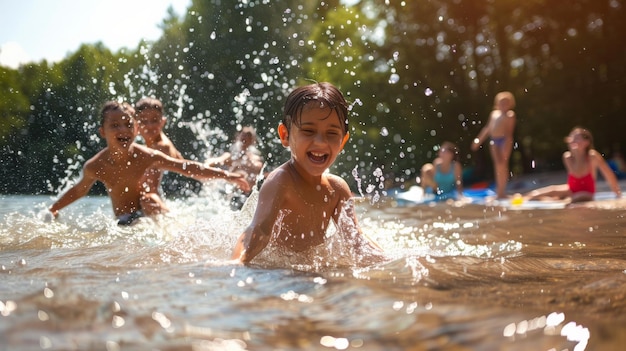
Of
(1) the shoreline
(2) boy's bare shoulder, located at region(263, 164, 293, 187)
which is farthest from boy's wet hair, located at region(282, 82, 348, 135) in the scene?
(1) the shoreline

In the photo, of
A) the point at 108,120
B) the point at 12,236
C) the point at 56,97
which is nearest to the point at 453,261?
the point at 12,236

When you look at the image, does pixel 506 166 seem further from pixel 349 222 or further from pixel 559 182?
pixel 349 222

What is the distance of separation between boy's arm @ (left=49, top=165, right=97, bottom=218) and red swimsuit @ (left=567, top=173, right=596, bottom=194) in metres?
5.70

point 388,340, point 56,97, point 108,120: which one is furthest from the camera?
point 56,97

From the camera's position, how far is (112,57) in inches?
496

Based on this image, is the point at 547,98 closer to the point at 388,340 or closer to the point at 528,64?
the point at 528,64

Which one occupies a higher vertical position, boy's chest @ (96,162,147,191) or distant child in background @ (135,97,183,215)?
distant child in background @ (135,97,183,215)

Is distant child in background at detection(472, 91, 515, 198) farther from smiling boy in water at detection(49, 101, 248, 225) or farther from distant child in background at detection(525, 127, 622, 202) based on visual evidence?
smiling boy in water at detection(49, 101, 248, 225)

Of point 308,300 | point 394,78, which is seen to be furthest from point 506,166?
point 394,78

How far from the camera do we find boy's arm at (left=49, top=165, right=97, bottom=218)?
653 cm

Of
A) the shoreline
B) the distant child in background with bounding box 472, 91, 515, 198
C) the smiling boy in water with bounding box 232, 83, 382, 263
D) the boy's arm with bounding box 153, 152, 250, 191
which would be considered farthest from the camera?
the distant child in background with bounding box 472, 91, 515, 198

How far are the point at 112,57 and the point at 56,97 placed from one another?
201 centimetres

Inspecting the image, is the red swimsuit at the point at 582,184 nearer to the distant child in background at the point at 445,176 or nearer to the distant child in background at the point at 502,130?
the distant child in background at the point at 502,130

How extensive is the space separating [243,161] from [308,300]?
5.62 m
